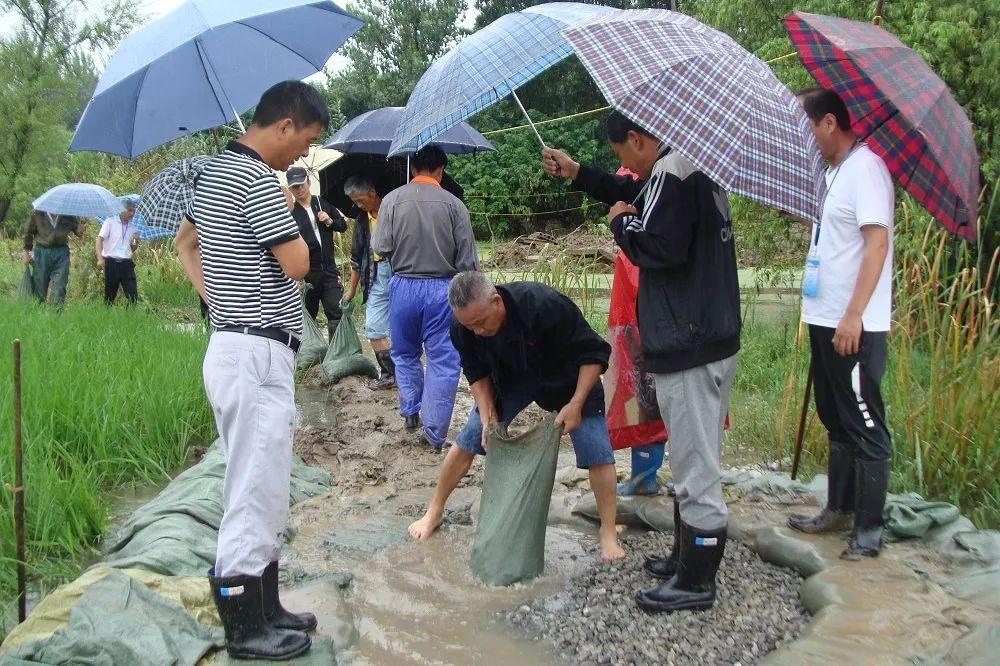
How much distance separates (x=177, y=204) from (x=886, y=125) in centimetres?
263

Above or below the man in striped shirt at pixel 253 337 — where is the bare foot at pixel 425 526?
below

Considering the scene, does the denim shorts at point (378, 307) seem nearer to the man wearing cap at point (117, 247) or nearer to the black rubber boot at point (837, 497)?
the black rubber boot at point (837, 497)

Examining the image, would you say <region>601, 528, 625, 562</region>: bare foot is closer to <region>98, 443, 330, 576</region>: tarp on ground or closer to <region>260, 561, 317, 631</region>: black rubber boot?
<region>260, 561, 317, 631</region>: black rubber boot

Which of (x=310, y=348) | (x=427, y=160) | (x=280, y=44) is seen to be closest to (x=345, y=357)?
(x=310, y=348)

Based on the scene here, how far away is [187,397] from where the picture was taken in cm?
522

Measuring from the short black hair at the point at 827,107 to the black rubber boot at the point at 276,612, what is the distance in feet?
8.29

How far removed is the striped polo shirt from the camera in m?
2.52

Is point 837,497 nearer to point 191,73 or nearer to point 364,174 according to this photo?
point 191,73

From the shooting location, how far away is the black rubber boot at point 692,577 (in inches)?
113

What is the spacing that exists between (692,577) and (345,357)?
456cm

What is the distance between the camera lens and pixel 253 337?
258cm

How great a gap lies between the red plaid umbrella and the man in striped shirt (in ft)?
5.93

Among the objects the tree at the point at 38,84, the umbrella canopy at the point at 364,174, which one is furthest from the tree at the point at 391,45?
the umbrella canopy at the point at 364,174

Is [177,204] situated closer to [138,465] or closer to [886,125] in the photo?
[138,465]
